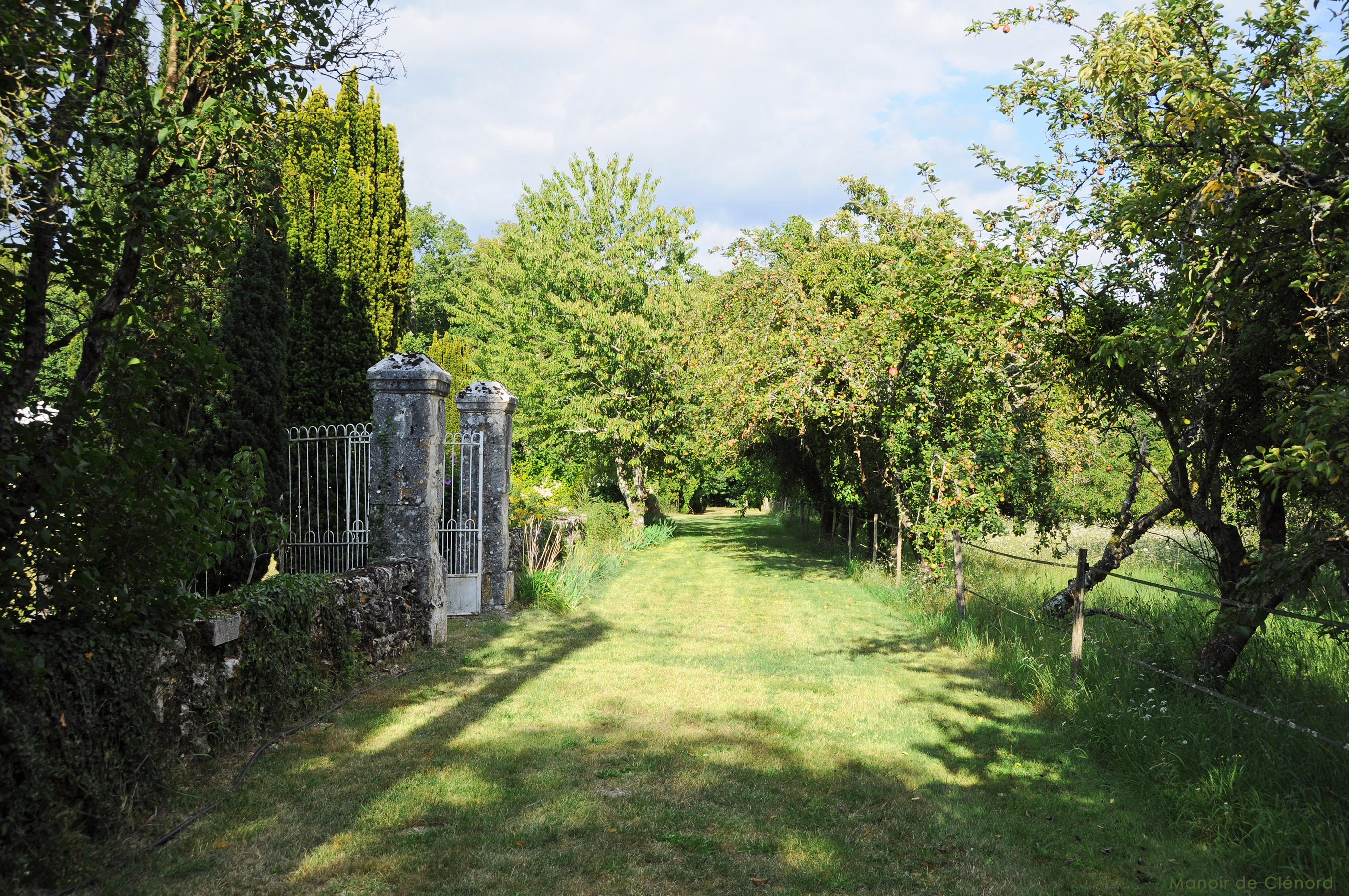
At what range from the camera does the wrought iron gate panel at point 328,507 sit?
9.84m

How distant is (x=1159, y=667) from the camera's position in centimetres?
661

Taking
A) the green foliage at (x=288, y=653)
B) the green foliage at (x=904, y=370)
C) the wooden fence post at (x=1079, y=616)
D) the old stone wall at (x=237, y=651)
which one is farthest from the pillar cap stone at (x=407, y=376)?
the wooden fence post at (x=1079, y=616)

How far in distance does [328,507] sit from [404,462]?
152 cm

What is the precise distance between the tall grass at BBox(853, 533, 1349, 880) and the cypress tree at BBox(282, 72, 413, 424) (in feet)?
32.7

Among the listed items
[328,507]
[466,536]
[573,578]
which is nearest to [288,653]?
[328,507]

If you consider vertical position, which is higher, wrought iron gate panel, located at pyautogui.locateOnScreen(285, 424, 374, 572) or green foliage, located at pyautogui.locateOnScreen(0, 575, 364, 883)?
wrought iron gate panel, located at pyautogui.locateOnScreen(285, 424, 374, 572)

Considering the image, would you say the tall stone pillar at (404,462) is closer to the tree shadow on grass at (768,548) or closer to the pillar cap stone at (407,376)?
the pillar cap stone at (407,376)

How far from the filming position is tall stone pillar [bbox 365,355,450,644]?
8312mm

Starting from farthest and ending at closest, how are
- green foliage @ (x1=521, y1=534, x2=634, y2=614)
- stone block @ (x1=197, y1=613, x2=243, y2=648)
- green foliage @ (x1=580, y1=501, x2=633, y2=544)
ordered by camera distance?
1. green foliage @ (x1=580, y1=501, x2=633, y2=544)
2. green foliage @ (x1=521, y1=534, x2=634, y2=614)
3. stone block @ (x1=197, y1=613, x2=243, y2=648)

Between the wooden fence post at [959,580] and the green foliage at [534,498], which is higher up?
the green foliage at [534,498]

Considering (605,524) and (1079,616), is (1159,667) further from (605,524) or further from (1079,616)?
(605,524)

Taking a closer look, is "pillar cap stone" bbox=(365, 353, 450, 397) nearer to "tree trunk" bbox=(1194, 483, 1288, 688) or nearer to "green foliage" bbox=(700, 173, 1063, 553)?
"green foliage" bbox=(700, 173, 1063, 553)

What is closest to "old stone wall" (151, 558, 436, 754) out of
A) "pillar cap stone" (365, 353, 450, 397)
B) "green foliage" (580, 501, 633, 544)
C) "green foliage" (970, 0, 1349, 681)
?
"pillar cap stone" (365, 353, 450, 397)

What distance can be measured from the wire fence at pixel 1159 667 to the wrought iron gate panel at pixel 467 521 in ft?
20.8
